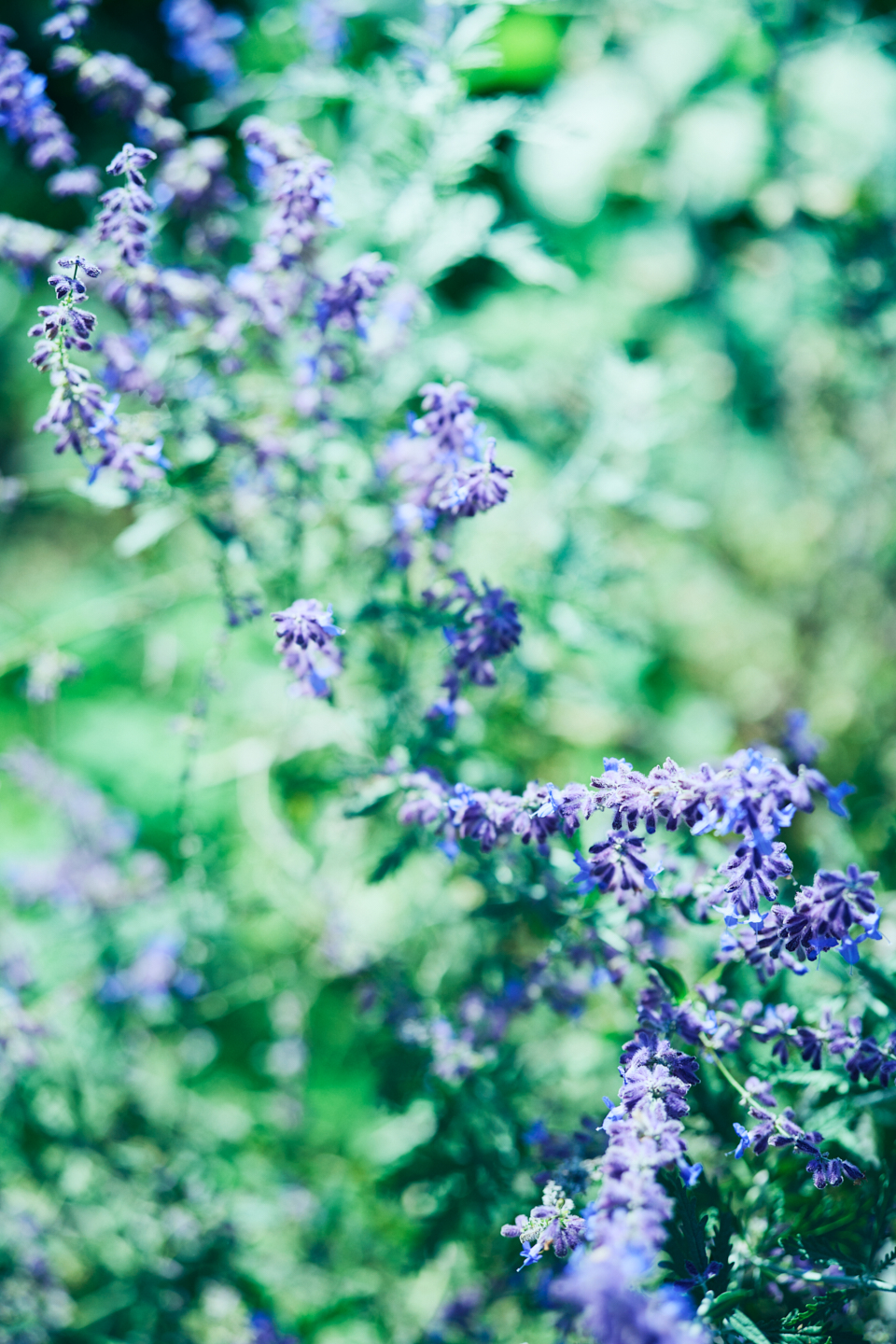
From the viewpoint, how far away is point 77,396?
1705 mm

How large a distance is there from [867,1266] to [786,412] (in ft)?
10.9

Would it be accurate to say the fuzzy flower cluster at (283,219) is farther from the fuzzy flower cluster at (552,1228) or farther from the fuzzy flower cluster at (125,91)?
the fuzzy flower cluster at (552,1228)

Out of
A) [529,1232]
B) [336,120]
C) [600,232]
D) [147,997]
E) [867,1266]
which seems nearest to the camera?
[529,1232]

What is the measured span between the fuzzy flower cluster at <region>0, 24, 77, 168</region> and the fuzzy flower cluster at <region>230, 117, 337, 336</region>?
1.40 feet

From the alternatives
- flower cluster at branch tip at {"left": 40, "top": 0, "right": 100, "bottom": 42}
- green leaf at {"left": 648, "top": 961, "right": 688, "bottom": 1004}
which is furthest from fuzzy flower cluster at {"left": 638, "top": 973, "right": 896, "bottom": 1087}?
flower cluster at branch tip at {"left": 40, "top": 0, "right": 100, "bottom": 42}

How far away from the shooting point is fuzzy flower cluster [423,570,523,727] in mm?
1799

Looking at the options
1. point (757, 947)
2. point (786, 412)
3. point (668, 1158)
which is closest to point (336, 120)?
point (786, 412)

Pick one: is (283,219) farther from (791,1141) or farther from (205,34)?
(791,1141)

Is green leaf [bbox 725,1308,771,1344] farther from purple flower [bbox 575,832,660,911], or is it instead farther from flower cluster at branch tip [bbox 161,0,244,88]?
flower cluster at branch tip [bbox 161,0,244,88]

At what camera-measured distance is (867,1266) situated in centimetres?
169

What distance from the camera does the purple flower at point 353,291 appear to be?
1909mm

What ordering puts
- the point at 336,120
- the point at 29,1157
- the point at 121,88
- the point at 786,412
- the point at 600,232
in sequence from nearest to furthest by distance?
the point at 121,88
the point at 29,1157
the point at 336,120
the point at 786,412
the point at 600,232

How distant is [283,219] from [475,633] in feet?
3.05

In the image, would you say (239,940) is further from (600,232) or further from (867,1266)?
(600,232)
